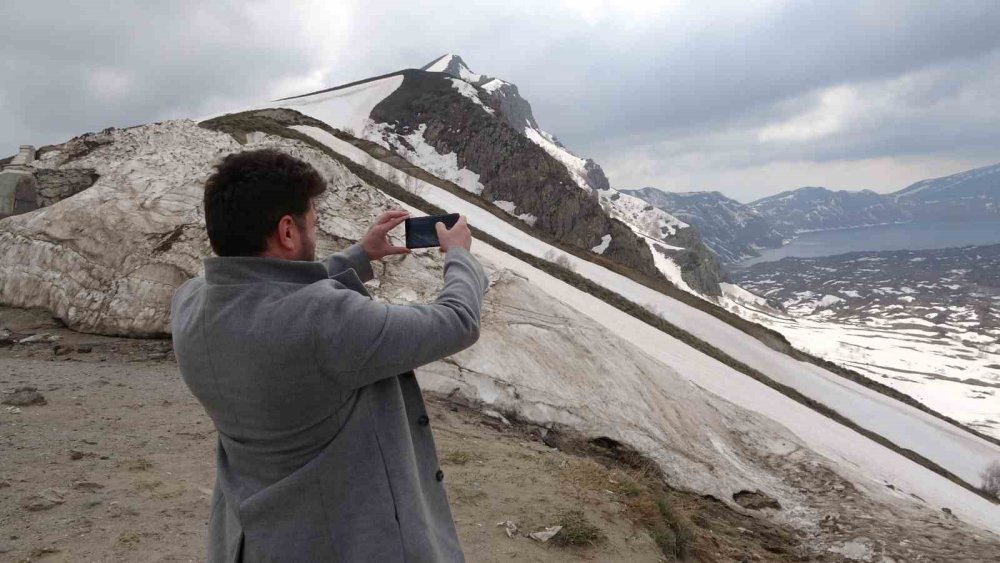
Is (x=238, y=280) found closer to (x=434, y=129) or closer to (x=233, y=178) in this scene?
(x=233, y=178)

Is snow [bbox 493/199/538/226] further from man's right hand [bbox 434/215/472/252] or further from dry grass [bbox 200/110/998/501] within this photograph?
man's right hand [bbox 434/215/472/252]

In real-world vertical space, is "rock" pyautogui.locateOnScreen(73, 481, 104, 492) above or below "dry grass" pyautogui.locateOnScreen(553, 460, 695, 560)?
above

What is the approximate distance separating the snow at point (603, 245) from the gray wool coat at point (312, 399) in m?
49.0

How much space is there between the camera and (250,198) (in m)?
1.61

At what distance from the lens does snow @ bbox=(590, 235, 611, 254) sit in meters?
50.4

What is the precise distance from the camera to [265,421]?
5.42 ft

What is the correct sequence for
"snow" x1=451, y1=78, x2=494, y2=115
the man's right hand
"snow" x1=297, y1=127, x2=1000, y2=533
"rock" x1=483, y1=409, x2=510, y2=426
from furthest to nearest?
"snow" x1=451, y1=78, x2=494, y2=115 < "snow" x1=297, y1=127, x2=1000, y2=533 < "rock" x1=483, y1=409, x2=510, y2=426 < the man's right hand

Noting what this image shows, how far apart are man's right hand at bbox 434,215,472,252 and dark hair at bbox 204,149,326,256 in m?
0.52

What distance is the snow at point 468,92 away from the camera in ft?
205

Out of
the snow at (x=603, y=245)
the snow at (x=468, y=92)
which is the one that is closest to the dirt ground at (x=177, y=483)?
the snow at (x=603, y=245)

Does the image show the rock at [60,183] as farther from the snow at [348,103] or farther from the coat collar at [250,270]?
the snow at [348,103]

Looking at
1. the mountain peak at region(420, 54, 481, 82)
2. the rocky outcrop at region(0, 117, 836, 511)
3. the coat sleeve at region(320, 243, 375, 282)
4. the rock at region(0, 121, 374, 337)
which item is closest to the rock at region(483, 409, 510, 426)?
the rocky outcrop at region(0, 117, 836, 511)

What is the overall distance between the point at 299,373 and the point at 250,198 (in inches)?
19.1

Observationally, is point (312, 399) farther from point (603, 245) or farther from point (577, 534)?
point (603, 245)
